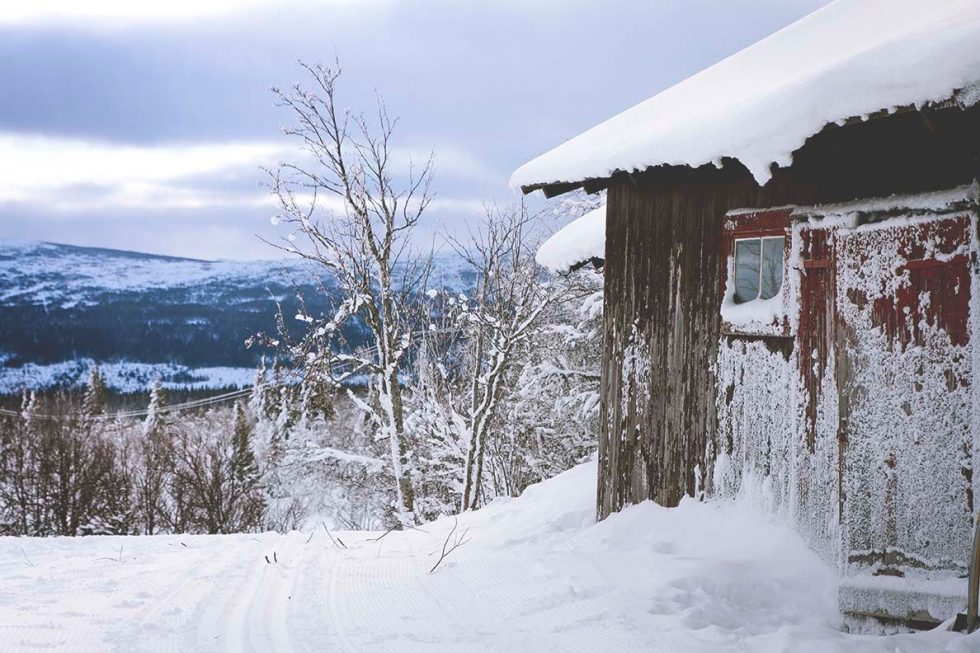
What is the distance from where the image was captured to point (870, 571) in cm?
423

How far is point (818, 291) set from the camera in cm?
479

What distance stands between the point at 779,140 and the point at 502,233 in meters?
13.2

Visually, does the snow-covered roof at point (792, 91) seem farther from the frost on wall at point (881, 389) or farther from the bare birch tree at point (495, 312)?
the bare birch tree at point (495, 312)

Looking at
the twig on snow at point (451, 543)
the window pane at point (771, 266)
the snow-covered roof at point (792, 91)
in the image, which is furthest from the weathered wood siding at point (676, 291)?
the twig on snow at point (451, 543)

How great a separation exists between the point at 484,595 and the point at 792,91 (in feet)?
12.2

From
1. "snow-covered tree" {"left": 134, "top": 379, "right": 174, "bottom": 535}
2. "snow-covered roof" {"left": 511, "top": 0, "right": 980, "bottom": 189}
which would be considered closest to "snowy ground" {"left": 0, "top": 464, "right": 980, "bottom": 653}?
"snow-covered roof" {"left": 511, "top": 0, "right": 980, "bottom": 189}

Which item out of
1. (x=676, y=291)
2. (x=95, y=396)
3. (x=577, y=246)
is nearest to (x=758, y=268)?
(x=676, y=291)

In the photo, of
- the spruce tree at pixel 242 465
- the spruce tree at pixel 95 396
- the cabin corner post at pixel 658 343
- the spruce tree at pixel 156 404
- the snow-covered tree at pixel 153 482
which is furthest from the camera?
the spruce tree at pixel 95 396

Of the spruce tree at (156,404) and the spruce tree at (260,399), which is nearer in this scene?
the spruce tree at (260,399)

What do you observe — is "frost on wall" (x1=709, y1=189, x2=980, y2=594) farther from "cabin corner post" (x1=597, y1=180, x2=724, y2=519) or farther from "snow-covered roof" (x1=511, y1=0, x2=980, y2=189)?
"snow-covered roof" (x1=511, y1=0, x2=980, y2=189)

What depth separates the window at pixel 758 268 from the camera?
16.9 ft

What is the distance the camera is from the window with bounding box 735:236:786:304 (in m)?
5.16

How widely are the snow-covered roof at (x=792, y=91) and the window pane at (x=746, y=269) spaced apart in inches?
33.8

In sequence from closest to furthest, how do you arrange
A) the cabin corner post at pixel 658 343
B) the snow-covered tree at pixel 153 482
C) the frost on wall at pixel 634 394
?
the cabin corner post at pixel 658 343, the frost on wall at pixel 634 394, the snow-covered tree at pixel 153 482
